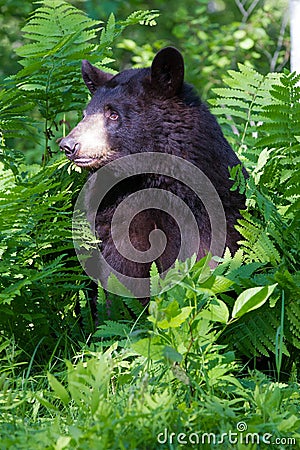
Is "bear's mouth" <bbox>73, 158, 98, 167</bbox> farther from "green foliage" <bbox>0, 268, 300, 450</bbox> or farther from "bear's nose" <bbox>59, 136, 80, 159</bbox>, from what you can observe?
"green foliage" <bbox>0, 268, 300, 450</bbox>

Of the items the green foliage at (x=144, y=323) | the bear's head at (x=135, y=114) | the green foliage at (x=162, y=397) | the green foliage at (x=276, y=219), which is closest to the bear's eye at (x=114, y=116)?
the bear's head at (x=135, y=114)

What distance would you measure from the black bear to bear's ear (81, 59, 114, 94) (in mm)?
266

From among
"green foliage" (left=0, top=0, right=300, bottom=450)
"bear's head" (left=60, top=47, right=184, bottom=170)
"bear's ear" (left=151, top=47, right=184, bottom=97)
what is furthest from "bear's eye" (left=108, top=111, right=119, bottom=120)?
"green foliage" (left=0, top=0, right=300, bottom=450)

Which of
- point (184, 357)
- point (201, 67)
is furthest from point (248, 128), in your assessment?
point (201, 67)

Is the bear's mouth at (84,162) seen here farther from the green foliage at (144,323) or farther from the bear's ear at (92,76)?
the bear's ear at (92,76)

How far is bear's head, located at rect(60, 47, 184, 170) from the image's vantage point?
486 centimetres

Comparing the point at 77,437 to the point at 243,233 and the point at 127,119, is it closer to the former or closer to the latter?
the point at 243,233

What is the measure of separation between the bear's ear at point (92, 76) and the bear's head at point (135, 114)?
28 cm

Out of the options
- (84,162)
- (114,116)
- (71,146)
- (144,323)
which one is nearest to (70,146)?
(71,146)

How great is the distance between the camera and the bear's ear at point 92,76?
5.23 m

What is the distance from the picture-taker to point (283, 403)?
3523mm

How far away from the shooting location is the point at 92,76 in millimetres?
5270

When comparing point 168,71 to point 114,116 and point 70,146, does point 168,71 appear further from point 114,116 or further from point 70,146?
point 70,146

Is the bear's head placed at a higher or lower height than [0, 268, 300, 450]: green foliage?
higher
